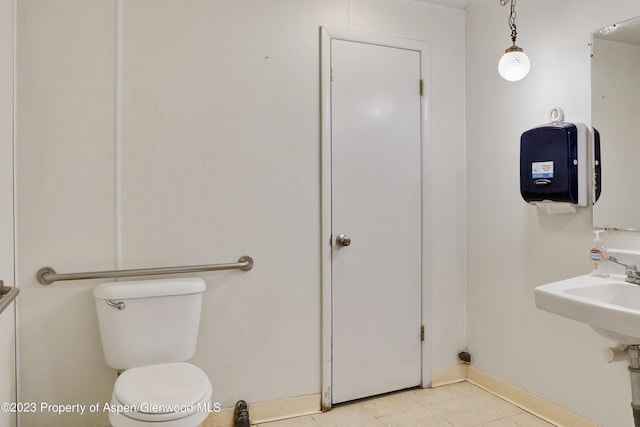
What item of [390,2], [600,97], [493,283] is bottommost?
[493,283]

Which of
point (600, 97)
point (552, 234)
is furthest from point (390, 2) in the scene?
point (552, 234)

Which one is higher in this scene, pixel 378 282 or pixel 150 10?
pixel 150 10

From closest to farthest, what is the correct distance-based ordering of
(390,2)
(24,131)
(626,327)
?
(626,327), (24,131), (390,2)

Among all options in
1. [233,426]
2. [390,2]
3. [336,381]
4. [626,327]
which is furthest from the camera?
[390,2]

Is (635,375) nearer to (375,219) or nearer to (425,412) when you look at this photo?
(425,412)

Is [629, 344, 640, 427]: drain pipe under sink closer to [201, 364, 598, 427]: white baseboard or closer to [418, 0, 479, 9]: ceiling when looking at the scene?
[201, 364, 598, 427]: white baseboard

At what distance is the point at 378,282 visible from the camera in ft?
8.00

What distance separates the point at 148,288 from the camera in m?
1.83

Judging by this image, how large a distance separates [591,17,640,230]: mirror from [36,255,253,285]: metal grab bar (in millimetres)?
1738

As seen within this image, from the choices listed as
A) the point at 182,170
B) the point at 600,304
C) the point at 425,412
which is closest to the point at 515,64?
the point at 600,304

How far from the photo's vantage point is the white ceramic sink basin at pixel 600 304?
135 cm

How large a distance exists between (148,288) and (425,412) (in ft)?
5.38

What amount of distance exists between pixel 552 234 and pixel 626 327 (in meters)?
0.87

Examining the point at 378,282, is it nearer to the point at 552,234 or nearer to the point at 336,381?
the point at 336,381
